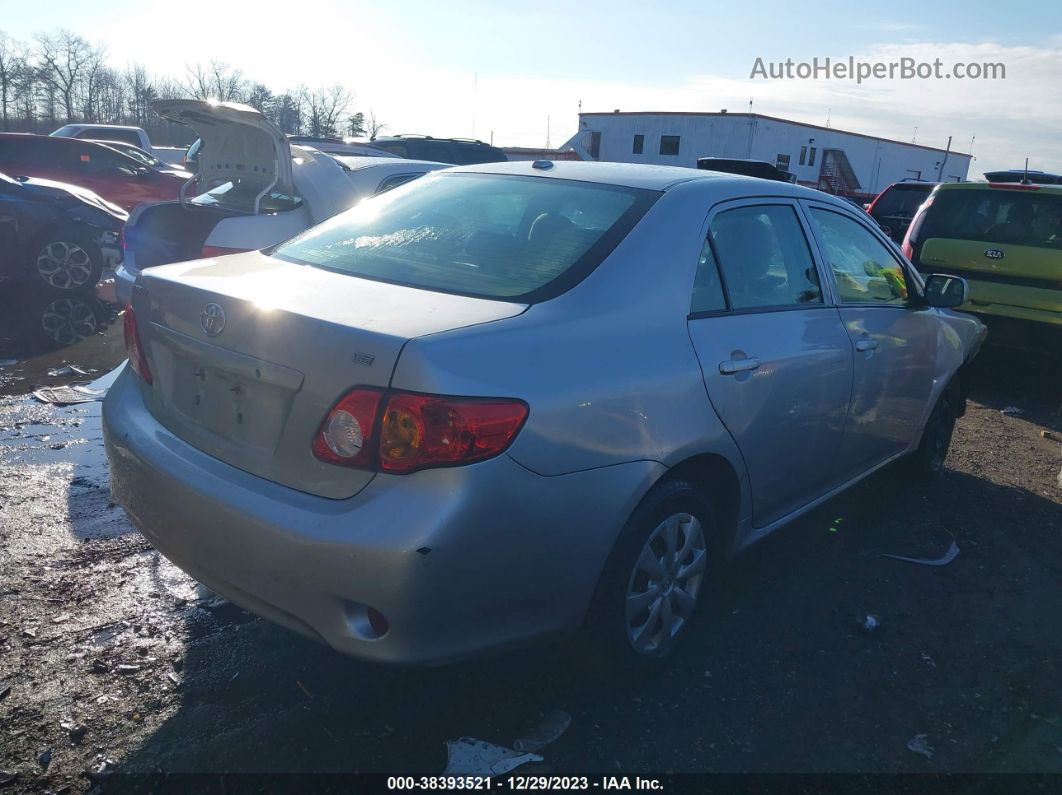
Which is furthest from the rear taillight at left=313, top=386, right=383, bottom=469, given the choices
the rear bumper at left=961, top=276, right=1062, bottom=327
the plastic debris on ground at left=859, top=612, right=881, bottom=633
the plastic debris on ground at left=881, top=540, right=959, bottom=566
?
the rear bumper at left=961, top=276, right=1062, bottom=327

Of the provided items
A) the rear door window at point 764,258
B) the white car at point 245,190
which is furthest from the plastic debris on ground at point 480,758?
the white car at point 245,190

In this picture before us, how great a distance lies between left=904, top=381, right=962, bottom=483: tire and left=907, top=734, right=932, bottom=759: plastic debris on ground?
8.00 feet

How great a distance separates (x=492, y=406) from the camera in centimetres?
222

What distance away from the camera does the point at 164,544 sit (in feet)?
8.82

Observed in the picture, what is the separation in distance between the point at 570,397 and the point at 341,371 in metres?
0.64

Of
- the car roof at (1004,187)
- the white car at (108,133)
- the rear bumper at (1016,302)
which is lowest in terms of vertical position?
the rear bumper at (1016,302)

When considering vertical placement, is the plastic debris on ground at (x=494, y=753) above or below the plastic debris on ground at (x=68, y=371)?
below

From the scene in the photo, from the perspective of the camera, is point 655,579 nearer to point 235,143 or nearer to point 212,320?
point 212,320

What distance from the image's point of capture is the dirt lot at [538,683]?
2578 millimetres

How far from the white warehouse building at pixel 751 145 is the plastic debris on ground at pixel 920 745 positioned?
29993 millimetres

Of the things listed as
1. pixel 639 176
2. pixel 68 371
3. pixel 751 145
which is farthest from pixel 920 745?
pixel 751 145

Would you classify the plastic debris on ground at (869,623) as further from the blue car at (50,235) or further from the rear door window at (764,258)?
the blue car at (50,235)

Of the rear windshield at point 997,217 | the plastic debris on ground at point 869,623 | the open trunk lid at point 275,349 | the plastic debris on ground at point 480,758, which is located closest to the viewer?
the open trunk lid at point 275,349

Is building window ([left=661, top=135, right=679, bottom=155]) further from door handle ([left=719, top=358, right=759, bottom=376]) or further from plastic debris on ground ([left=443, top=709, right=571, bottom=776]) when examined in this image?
plastic debris on ground ([left=443, top=709, right=571, bottom=776])
